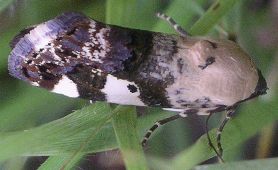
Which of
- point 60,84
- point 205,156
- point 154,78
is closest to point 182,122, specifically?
point 205,156

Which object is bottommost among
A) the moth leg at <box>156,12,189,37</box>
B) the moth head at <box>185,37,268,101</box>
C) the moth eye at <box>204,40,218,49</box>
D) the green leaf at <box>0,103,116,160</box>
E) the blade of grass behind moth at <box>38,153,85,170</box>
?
the blade of grass behind moth at <box>38,153,85,170</box>

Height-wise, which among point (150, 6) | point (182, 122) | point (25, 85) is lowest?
point (182, 122)

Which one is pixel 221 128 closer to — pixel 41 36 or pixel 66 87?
pixel 66 87

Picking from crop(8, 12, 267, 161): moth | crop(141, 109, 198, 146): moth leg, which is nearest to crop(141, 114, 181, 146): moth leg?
crop(141, 109, 198, 146): moth leg

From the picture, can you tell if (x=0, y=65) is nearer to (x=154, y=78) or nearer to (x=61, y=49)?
(x=61, y=49)

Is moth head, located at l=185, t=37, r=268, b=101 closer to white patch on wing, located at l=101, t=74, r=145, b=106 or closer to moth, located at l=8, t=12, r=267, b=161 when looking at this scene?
moth, located at l=8, t=12, r=267, b=161

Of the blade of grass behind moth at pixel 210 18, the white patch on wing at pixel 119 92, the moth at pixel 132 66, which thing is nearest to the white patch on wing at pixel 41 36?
the moth at pixel 132 66

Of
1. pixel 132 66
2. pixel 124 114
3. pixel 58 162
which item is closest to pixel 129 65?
pixel 132 66
